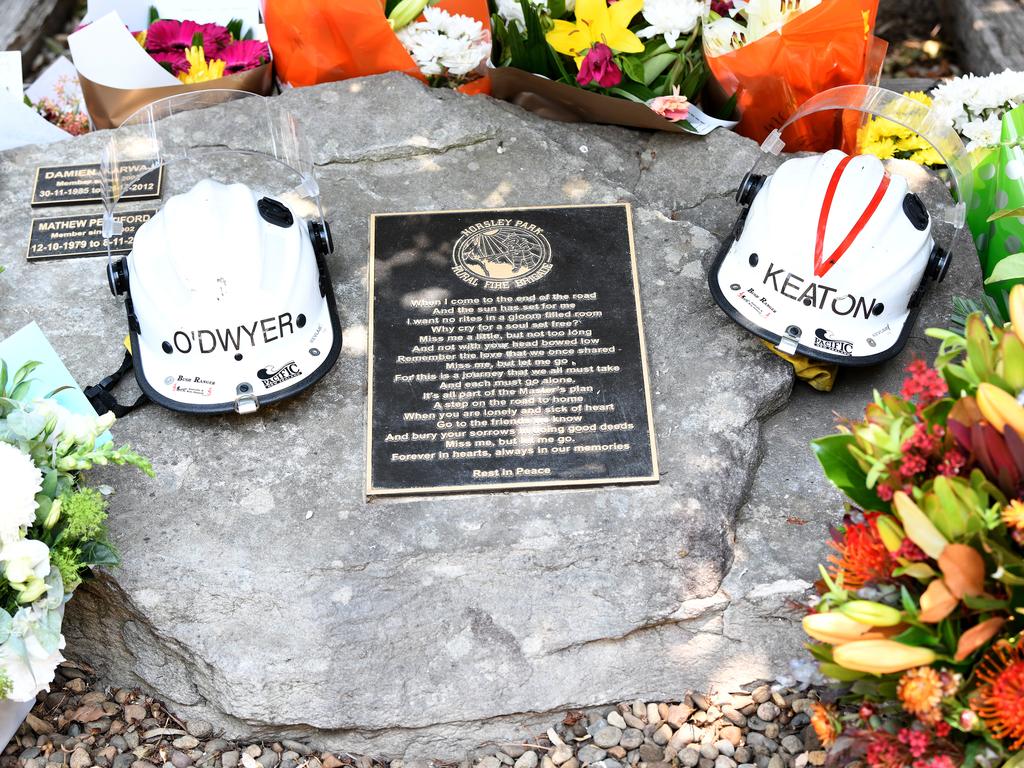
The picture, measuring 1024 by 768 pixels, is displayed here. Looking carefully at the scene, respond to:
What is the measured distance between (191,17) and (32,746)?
292cm

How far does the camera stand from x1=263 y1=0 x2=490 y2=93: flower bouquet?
3887 millimetres

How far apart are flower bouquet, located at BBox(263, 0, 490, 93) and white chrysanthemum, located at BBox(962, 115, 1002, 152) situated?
181cm

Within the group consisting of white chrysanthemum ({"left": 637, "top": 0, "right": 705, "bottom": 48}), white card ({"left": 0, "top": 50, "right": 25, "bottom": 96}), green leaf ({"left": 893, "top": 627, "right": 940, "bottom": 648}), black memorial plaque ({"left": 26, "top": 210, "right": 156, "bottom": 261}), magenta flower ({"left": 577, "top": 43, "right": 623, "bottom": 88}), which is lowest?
black memorial plaque ({"left": 26, "top": 210, "right": 156, "bottom": 261})

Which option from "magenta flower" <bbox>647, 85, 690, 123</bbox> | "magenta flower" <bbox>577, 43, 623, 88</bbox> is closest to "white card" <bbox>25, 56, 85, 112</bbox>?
"magenta flower" <bbox>577, 43, 623, 88</bbox>

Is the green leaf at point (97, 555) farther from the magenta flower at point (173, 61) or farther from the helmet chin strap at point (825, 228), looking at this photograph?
the magenta flower at point (173, 61)

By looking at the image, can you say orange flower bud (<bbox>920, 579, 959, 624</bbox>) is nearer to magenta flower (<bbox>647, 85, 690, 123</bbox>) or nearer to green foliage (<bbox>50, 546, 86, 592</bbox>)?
green foliage (<bbox>50, 546, 86, 592</bbox>)

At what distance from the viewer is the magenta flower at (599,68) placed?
3.75m

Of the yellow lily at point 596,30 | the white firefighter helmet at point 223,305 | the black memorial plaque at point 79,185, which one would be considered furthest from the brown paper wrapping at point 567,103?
the black memorial plaque at point 79,185

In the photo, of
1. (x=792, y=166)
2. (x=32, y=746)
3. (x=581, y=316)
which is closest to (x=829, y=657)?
(x=581, y=316)

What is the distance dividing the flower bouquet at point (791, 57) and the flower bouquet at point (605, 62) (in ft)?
0.34

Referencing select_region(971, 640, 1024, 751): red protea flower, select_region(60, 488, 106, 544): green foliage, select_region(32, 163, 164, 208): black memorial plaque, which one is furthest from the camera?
select_region(32, 163, 164, 208): black memorial plaque

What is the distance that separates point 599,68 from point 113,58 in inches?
70.7

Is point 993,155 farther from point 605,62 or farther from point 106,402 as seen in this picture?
point 106,402

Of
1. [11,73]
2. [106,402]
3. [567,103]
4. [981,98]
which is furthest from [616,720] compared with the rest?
[11,73]
